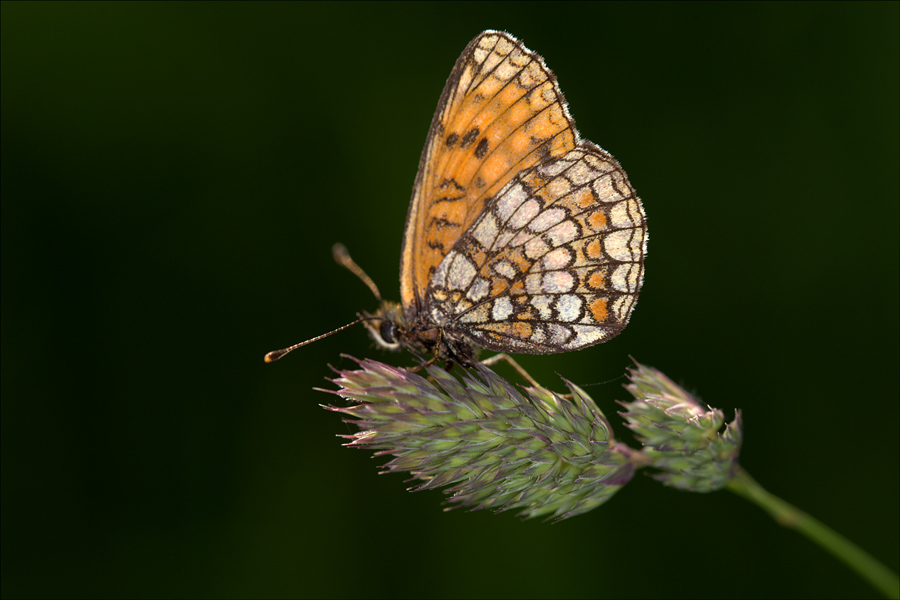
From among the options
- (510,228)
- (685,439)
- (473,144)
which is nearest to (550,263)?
(510,228)

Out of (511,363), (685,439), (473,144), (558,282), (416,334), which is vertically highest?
(473,144)

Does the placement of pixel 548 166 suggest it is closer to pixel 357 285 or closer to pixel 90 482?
pixel 357 285

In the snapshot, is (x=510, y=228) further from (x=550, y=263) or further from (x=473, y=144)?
(x=473, y=144)

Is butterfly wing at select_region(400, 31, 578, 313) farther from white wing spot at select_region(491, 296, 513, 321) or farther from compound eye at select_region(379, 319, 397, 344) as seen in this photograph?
white wing spot at select_region(491, 296, 513, 321)

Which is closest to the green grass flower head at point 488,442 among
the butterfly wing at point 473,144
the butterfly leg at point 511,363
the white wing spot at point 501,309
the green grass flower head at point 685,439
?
the green grass flower head at point 685,439

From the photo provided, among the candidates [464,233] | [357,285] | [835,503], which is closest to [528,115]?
[464,233]

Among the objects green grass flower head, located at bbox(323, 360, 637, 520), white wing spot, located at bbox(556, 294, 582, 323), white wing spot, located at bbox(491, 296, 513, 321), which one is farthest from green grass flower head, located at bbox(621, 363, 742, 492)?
white wing spot, located at bbox(491, 296, 513, 321)
